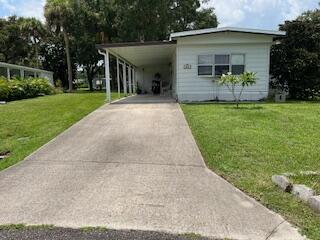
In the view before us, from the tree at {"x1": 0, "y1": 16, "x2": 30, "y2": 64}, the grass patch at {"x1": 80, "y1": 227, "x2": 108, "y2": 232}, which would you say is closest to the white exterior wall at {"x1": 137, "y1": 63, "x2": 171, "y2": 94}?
the tree at {"x1": 0, "y1": 16, "x2": 30, "y2": 64}

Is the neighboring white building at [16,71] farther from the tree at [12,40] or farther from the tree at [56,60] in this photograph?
the tree at [12,40]

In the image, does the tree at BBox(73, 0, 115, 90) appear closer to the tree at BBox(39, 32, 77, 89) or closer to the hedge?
the tree at BBox(39, 32, 77, 89)

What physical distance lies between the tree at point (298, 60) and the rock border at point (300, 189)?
14.1 m

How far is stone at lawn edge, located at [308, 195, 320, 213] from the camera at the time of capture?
4.36m

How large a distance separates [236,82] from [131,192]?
10180mm

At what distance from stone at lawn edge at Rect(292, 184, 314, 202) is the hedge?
1739 centimetres

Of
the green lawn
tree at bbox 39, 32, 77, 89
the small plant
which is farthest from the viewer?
tree at bbox 39, 32, 77, 89

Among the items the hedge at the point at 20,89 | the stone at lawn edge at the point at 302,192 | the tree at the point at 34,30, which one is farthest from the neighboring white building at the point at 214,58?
the tree at the point at 34,30

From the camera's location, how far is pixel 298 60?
18.3 m

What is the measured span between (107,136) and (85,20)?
3195cm

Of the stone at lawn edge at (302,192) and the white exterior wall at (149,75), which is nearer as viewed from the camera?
the stone at lawn edge at (302,192)

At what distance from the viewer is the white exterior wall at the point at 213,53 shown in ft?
54.3

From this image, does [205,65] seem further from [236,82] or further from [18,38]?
[18,38]

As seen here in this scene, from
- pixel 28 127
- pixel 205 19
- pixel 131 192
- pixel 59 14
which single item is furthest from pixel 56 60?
pixel 131 192
